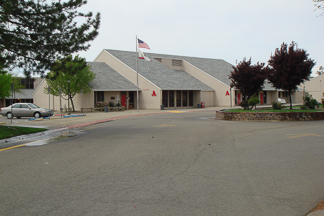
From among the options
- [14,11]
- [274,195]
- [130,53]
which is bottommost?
[274,195]

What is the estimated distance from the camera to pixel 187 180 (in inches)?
233

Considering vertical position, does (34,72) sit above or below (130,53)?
below

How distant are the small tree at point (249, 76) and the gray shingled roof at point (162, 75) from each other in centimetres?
1671

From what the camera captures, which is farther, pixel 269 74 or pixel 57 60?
pixel 269 74

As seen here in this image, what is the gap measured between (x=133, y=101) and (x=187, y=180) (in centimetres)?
3801

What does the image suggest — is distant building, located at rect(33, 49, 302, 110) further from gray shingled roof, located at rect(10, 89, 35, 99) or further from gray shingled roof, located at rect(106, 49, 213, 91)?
gray shingled roof, located at rect(10, 89, 35, 99)

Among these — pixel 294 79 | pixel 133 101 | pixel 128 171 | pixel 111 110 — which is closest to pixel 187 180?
pixel 128 171

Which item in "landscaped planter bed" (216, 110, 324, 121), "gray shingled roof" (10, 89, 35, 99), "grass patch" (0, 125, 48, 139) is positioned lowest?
"grass patch" (0, 125, 48, 139)

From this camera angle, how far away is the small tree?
23891 mm

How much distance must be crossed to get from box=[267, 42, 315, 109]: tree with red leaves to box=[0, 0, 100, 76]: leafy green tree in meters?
14.7

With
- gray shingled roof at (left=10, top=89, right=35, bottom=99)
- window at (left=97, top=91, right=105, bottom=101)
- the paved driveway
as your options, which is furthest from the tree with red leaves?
gray shingled roof at (left=10, top=89, right=35, bottom=99)

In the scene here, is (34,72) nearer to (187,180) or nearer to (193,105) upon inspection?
(187,180)

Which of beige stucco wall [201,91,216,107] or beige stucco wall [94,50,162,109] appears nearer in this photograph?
beige stucco wall [94,50,162,109]

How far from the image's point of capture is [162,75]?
152 ft
